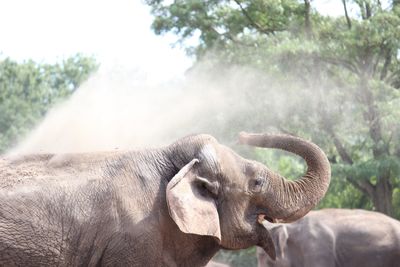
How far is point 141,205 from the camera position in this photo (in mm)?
6496

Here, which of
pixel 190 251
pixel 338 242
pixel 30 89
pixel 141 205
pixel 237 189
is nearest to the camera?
pixel 141 205

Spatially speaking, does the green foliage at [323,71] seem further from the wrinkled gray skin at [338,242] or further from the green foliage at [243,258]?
the wrinkled gray skin at [338,242]

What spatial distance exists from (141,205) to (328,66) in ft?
63.4

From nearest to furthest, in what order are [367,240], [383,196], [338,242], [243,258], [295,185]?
[295,185], [367,240], [338,242], [383,196], [243,258]

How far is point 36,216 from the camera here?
6.37 meters

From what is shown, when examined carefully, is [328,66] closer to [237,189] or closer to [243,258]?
[243,258]

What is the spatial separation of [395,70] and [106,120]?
7629 mm

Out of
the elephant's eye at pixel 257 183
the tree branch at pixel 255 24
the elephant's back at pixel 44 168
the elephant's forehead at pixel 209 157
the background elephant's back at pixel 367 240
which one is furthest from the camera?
the tree branch at pixel 255 24

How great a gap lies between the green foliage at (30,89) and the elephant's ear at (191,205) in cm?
2863

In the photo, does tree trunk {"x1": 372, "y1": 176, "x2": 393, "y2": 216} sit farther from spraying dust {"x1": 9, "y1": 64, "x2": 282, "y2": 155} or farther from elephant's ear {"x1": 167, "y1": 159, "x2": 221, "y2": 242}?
elephant's ear {"x1": 167, "y1": 159, "x2": 221, "y2": 242}

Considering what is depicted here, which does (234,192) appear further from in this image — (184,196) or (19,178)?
(19,178)

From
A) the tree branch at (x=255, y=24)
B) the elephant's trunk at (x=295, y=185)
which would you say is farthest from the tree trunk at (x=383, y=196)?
the elephant's trunk at (x=295, y=185)

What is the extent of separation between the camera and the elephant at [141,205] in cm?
637

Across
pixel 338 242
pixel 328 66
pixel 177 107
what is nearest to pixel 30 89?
pixel 177 107
